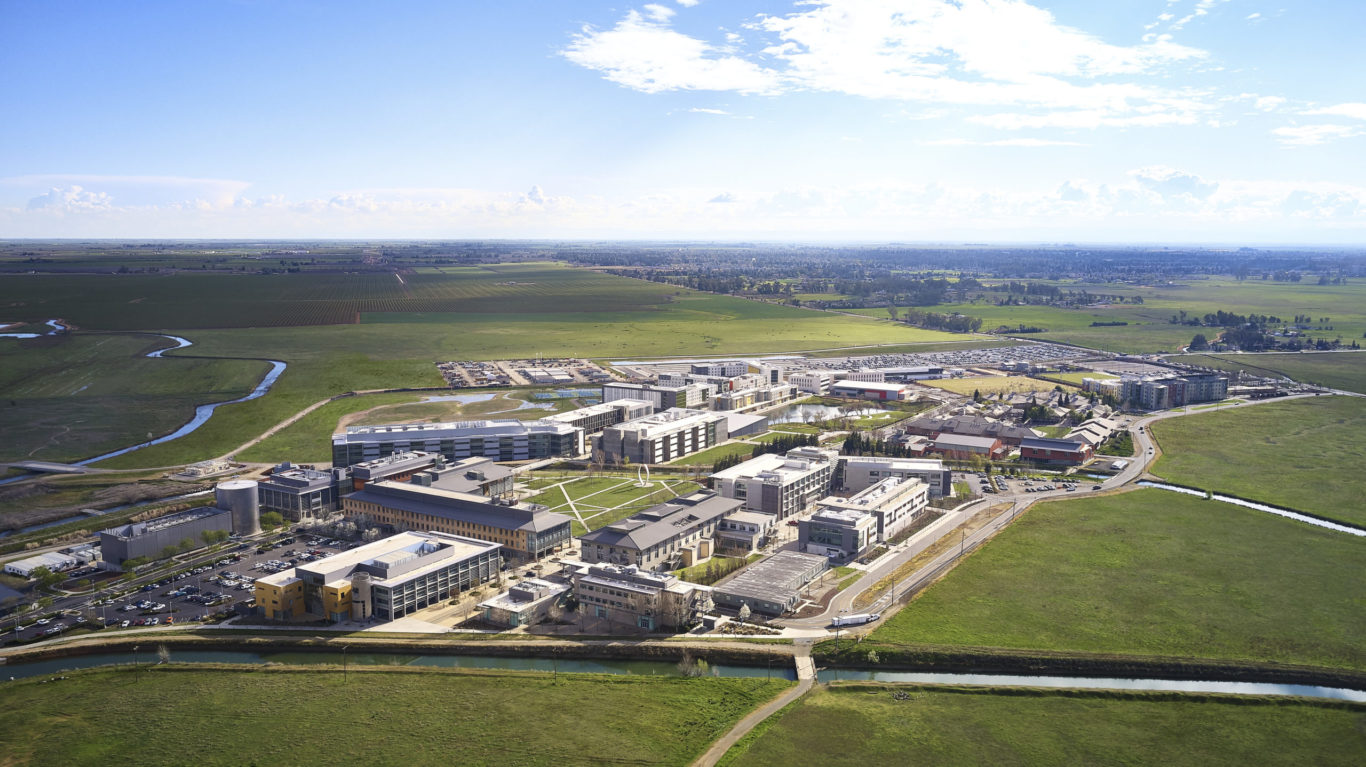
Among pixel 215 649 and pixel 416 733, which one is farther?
pixel 215 649

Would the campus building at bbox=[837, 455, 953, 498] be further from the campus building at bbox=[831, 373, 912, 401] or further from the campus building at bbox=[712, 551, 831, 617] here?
the campus building at bbox=[831, 373, 912, 401]

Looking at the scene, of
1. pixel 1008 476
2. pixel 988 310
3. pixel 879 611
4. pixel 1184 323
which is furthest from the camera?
pixel 988 310

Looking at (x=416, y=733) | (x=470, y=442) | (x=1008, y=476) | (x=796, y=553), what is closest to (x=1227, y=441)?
(x=1008, y=476)

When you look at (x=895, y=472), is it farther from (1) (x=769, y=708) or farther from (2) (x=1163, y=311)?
(2) (x=1163, y=311)

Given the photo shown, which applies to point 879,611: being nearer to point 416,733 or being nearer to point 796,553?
point 796,553

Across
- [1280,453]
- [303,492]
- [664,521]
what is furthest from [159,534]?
[1280,453]

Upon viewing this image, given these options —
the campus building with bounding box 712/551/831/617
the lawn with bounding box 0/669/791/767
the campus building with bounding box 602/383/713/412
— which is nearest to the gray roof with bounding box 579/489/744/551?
the campus building with bounding box 712/551/831/617

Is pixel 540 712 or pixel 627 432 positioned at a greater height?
pixel 627 432
